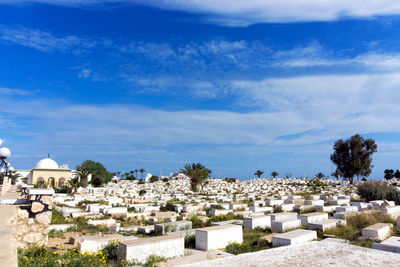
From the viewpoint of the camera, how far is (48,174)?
4294cm

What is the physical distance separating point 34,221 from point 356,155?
39.8 m

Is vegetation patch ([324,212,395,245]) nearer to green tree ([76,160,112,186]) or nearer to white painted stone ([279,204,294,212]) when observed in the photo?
white painted stone ([279,204,294,212])

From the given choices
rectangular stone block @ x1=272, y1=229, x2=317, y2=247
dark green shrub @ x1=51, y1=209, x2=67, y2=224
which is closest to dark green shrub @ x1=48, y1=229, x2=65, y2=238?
dark green shrub @ x1=51, y1=209, x2=67, y2=224

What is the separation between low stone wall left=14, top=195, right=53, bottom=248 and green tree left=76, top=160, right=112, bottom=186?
3162 cm

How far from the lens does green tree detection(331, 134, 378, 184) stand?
3697cm

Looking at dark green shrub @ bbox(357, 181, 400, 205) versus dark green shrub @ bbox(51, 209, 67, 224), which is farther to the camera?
dark green shrub @ bbox(357, 181, 400, 205)

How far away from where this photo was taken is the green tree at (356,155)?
37.0 meters

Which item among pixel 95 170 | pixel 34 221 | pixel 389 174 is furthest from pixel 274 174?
pixel 34 221

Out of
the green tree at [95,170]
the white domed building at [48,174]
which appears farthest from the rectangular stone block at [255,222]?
the white domed building at [48,174]

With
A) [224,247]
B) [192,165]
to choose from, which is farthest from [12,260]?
[192,165]

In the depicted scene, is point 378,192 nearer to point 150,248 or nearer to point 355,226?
point 355,226

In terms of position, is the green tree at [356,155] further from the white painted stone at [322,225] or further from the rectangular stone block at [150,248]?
the rectangular stone block at [150,248]

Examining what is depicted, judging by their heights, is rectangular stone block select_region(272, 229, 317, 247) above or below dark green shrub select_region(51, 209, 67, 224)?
above

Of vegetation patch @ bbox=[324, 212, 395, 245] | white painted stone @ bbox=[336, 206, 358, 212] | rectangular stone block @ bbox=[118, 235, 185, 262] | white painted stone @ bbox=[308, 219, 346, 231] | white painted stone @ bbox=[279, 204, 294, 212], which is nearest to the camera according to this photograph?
rectangular stone block @ bbox=[118, 235, 185, 262]
